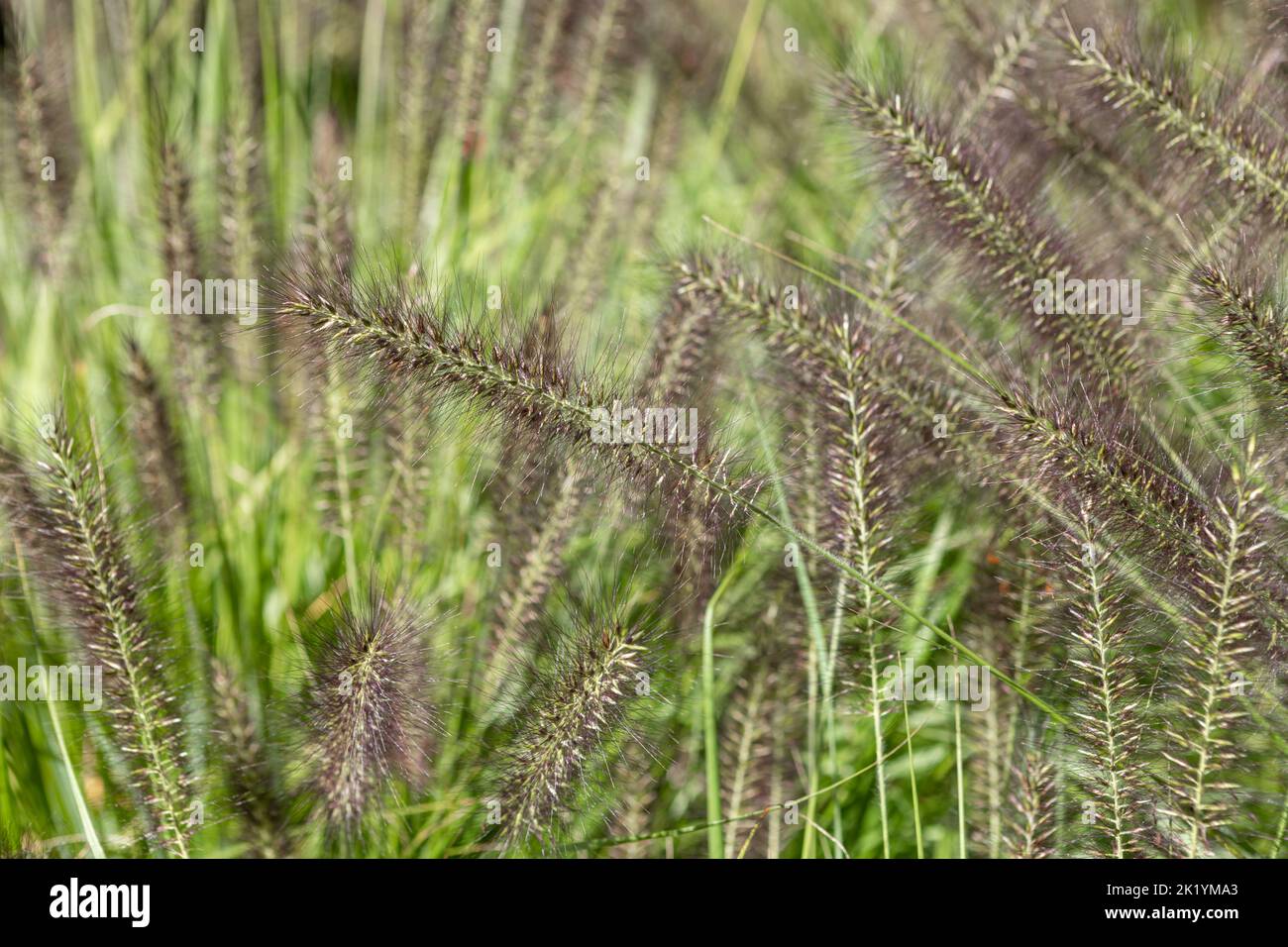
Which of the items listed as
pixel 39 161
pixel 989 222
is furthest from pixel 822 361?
pixel 39 161

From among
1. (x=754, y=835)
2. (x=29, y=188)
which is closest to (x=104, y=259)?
(x=29, y=188)

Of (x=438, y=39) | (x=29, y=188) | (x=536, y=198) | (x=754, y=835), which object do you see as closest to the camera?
(x=754, y=835)

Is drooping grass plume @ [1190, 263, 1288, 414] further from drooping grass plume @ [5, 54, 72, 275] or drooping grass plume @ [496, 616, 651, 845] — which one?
drooping grass plume @ [5, 54, 72, 275]

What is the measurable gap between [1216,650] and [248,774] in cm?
195

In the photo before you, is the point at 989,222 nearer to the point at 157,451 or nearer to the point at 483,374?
the point at 483,374

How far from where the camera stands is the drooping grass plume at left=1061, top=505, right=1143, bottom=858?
79.3 inches

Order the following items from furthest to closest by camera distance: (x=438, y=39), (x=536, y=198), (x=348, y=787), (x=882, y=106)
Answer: (x=536, y=198), (x=438, y=39), (x=882, y=106), (x=348, y=787)

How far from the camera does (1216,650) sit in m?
1.97

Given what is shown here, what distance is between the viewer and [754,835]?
2545 millimetres

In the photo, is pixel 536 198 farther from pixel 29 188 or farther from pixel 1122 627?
pixel 1122 627

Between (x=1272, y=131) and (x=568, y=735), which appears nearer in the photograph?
(x=568, y=735)

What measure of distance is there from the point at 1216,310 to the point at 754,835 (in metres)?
1.48

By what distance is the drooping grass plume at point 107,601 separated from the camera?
215cm
